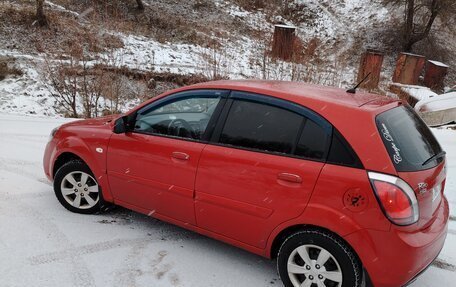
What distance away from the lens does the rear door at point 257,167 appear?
9.33 ft

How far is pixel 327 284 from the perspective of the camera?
2.84 meters

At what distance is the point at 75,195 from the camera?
4.21 meters

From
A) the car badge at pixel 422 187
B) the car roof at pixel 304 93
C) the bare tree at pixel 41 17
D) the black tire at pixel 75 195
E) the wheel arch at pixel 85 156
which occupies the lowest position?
the black tire at pixel 75 195

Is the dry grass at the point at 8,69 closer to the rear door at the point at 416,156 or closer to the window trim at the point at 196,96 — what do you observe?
the window trim at the point at 196,96

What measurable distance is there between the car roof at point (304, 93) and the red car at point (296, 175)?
1 centimetres

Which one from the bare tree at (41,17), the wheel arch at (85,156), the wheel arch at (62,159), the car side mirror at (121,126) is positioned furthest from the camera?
the bare tree at (41,17)

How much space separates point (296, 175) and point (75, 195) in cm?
250

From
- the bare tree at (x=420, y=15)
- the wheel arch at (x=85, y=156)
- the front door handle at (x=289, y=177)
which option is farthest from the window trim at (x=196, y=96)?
the bare tree at (x=420, y=15)

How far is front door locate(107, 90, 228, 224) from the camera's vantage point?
11.1ft

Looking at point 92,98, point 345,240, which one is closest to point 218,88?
point 345,240

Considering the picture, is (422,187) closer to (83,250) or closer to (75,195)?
(83,250)

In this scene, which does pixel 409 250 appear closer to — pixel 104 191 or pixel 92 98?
pixel 104 191

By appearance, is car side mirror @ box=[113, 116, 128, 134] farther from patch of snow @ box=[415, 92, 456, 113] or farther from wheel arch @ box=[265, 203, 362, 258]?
patch of snow @ box=[415, 92, 456, 113]

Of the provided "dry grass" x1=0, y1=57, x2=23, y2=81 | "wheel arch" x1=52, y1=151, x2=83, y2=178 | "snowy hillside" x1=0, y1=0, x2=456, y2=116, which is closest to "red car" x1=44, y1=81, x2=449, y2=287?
"wheel arch" x1=52, y1=151, x2=83, y2=178
